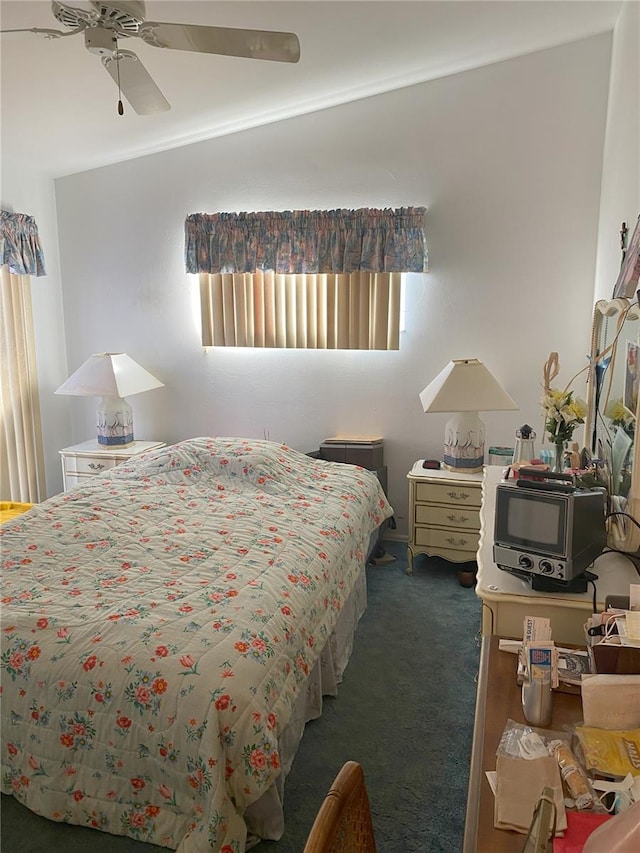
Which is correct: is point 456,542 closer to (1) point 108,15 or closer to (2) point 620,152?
(2) point 620,152

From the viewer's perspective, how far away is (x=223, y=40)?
76.5 inches

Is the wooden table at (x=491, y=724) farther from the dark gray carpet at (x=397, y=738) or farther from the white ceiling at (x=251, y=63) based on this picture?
the white ceiling at (x=251, y=63)

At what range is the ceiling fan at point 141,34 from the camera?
6.01 ft

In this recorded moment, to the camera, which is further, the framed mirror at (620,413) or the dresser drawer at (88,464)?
the dresser drawer at (88,464)

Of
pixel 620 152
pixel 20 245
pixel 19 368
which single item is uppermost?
pixel 620 152

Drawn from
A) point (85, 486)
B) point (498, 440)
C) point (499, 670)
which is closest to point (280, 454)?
point (85, 486)

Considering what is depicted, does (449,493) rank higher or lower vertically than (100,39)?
lower

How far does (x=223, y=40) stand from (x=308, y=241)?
6.45 ft

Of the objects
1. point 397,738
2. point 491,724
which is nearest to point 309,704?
point 397,738

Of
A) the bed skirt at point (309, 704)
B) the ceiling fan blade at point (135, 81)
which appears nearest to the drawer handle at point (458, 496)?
the bed skirt at point (309, 704)

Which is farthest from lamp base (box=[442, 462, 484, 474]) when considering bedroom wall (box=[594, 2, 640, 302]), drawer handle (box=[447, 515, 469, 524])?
bedroom wall (box=[594, 2, 640, 302])

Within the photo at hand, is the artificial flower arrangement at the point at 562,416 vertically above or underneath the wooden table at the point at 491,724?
above

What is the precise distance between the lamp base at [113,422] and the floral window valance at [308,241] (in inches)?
39.8

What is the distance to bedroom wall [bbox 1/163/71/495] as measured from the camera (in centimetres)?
427
